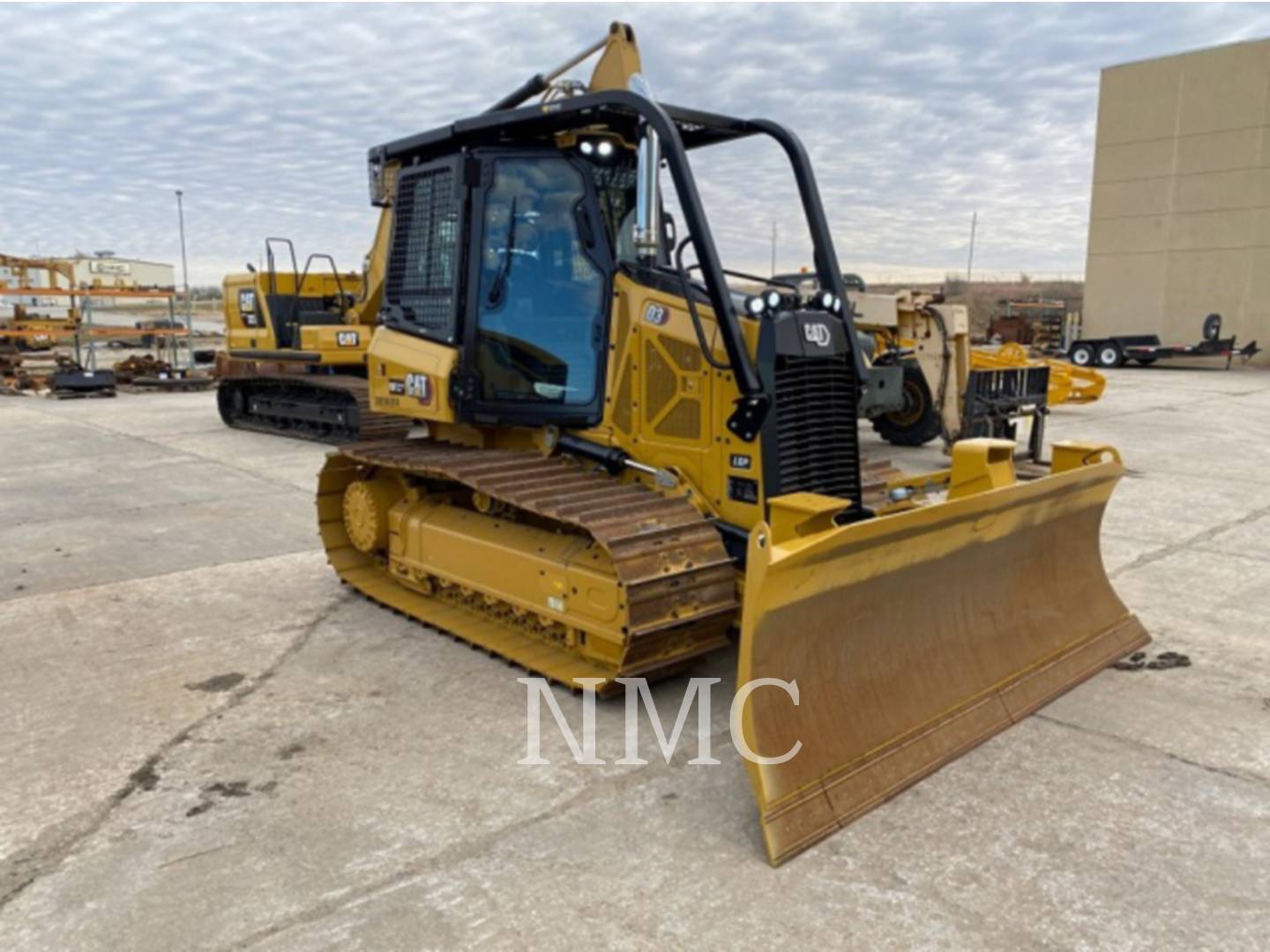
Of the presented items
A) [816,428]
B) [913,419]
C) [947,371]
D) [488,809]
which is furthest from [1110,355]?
[488,809]

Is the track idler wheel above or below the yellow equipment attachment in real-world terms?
below

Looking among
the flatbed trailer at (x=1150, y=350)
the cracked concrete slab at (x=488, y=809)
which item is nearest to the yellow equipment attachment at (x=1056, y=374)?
the cracked concrete slab at (x=488, y=809)

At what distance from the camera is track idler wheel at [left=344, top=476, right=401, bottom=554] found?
225 inches

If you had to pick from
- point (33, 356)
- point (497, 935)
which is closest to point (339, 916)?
point (497, 935)

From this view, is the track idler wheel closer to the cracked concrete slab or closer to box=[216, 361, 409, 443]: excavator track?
the cracked concrete slab

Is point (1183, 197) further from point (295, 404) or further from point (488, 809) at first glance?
point (488, 809)

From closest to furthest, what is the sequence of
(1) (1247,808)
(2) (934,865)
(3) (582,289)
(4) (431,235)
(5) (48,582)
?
(2) (934,865) < (1) (1247,808) < (3) (582,289) < (4) (431,235) < (5) (48,582)

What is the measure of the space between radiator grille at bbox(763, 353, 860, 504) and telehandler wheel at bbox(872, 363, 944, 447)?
7.11m

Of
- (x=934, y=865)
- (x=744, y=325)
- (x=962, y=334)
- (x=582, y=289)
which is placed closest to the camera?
(x=934, y=865)

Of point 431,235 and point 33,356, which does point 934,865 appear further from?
point 33,356

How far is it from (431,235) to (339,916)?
3781mm

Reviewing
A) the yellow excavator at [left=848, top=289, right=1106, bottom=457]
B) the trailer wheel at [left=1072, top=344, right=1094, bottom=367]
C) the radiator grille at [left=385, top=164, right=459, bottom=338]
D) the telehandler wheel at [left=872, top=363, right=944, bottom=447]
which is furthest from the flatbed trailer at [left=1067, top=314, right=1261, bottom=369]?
the radiator grille at [left=385, top=164, right=459, bottom=338]

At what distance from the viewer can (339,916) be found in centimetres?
271

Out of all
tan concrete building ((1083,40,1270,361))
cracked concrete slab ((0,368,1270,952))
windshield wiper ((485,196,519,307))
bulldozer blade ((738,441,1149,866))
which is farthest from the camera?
tan concrete building ((1083,40,1270,361))
